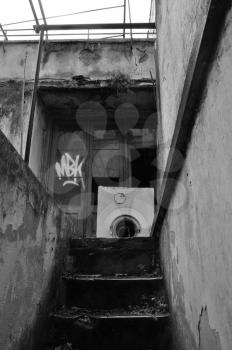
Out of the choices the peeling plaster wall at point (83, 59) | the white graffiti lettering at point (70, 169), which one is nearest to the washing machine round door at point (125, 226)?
the white graffiti lettering at point (70, 169)

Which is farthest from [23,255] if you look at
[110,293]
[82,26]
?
[82,26]

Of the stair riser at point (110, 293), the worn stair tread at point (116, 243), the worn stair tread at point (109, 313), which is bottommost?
the worn stair tread at point (109, 313)

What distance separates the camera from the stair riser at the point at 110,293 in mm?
2150

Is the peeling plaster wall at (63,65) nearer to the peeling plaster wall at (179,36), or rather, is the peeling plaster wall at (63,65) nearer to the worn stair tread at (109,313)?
the peeling plaster wall at (179,36)

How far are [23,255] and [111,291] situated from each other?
914 millimetres

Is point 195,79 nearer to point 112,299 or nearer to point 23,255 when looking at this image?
point 23,255

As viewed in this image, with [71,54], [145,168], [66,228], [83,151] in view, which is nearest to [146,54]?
[71,54]

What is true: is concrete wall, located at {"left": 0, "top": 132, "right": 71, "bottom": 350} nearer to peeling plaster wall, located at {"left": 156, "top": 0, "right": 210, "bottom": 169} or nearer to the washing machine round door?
peeling plaster wall, located at {"left": 156, "top": 0, "right": 210, "bottom": 169}

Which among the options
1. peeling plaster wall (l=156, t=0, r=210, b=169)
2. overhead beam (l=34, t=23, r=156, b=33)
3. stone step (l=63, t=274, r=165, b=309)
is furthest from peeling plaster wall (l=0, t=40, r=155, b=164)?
stone step (l=63, t=274, r=165, b=309)

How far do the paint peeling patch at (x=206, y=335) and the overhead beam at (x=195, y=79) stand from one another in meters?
0.68

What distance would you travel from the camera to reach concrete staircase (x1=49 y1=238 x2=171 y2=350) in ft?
6.05

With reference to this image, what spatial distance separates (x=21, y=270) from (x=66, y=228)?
974 mm

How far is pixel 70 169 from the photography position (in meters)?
4.84

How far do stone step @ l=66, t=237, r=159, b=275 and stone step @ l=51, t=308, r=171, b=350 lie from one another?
593 mm
